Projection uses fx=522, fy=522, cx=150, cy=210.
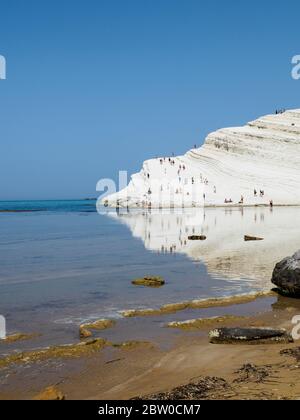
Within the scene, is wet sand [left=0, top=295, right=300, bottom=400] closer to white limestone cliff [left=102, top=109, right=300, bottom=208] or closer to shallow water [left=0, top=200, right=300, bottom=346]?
shallow water [left=0, top=200, right=300, bottom=346]

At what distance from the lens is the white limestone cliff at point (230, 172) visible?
203 feet

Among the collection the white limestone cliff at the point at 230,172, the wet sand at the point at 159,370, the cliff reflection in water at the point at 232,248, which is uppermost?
the white limestone cliff at the point at 230,172

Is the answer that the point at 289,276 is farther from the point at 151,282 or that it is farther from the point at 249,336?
the point at 249,336

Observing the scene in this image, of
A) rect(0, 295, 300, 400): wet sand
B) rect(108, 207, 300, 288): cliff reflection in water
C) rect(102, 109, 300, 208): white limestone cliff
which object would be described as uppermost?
rect(102, 109, 300, 208): white limestone cliff

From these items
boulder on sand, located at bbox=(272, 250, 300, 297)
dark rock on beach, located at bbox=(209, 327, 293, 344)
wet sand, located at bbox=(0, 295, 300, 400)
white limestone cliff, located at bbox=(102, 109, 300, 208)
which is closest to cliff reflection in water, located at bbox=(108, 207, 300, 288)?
boulder on sand, located at bbox=(272, 250, 300, 297)

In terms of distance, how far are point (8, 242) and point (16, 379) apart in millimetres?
18379

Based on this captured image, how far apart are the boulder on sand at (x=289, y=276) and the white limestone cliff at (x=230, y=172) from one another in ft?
161

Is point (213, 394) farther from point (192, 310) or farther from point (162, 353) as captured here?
point (192, 310)

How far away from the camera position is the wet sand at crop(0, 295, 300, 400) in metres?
5.34

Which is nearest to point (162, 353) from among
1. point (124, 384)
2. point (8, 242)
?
point (124, 384)

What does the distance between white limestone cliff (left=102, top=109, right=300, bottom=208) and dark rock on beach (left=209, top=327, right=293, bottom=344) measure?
52935mm

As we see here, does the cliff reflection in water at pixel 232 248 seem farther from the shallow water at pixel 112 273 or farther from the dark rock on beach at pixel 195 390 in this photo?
the dark rock on beach at pixel 195 390

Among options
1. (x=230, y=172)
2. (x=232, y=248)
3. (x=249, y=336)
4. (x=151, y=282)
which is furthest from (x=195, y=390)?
(x=230, y=172)

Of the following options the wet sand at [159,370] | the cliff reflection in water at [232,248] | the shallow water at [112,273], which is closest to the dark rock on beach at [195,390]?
the wet sand at [159,370]
